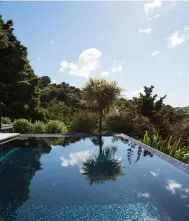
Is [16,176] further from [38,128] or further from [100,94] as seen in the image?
[100,94]

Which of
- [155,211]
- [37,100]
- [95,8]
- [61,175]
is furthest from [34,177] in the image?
[37,100]

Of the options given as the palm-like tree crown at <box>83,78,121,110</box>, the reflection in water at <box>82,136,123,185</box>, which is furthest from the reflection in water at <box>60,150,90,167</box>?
the palm-like tree crown at <box>83,78,121,110</box>

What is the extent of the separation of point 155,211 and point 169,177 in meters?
2.03

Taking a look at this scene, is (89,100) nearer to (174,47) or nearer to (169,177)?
(174,47)

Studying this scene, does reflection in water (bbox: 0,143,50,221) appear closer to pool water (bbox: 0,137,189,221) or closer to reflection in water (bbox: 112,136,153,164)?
pool water (bbox: 0,137,189,221)

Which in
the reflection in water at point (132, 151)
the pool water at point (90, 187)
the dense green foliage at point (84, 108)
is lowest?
the pool water at point (90, 187)

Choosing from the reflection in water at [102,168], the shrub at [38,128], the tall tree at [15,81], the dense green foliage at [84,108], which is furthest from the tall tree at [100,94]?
the tall tree at [15,81]

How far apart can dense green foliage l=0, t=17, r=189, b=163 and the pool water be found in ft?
13.5

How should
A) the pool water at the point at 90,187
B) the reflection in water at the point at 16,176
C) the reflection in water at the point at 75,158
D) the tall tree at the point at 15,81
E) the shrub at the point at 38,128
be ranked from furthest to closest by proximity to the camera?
the tall tree at the point at 15,81 < the shrub at the point at 38,128 < the reflection in water at the point at 75,158 < the reflection in water at the point at 16,176 < the pool water at the point at 90,187

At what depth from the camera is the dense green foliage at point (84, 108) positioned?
12.8 m

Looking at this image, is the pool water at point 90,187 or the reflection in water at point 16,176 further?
the reflection in water at point 16,176

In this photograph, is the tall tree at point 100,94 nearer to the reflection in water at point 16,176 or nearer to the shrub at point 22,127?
the shrub at point 22,127

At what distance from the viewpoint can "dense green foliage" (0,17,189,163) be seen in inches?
502

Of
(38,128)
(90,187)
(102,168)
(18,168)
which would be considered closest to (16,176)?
(18,168)
